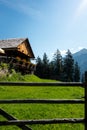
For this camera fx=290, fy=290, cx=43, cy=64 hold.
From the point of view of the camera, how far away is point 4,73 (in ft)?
114

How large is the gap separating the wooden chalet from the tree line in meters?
29.9

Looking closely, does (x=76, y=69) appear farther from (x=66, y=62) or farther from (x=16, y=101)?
(x=16, y=101)

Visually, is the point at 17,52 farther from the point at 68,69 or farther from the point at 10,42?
the point at 68,69

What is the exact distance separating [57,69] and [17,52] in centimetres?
4566

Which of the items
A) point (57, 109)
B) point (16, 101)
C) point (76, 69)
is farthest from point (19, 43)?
point (76, 69)

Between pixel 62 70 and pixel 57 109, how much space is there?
8272cm

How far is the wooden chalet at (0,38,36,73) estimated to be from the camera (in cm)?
4228

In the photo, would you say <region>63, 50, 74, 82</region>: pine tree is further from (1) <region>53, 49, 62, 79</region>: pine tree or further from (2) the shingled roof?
(2) the shingled roof

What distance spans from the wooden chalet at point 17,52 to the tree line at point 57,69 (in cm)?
2990

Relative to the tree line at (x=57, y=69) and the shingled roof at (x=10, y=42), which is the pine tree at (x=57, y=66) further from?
the shingled roof at (x=10, y=42)

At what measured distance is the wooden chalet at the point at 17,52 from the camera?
42.3 m

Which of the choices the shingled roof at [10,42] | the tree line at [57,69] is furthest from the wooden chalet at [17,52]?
the tree line at [57,69]

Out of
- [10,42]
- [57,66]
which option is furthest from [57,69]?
[10,42]

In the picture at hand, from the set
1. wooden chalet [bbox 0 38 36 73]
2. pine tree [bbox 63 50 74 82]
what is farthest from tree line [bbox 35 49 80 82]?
wooden chalet [bbox 0 38 36 73]
